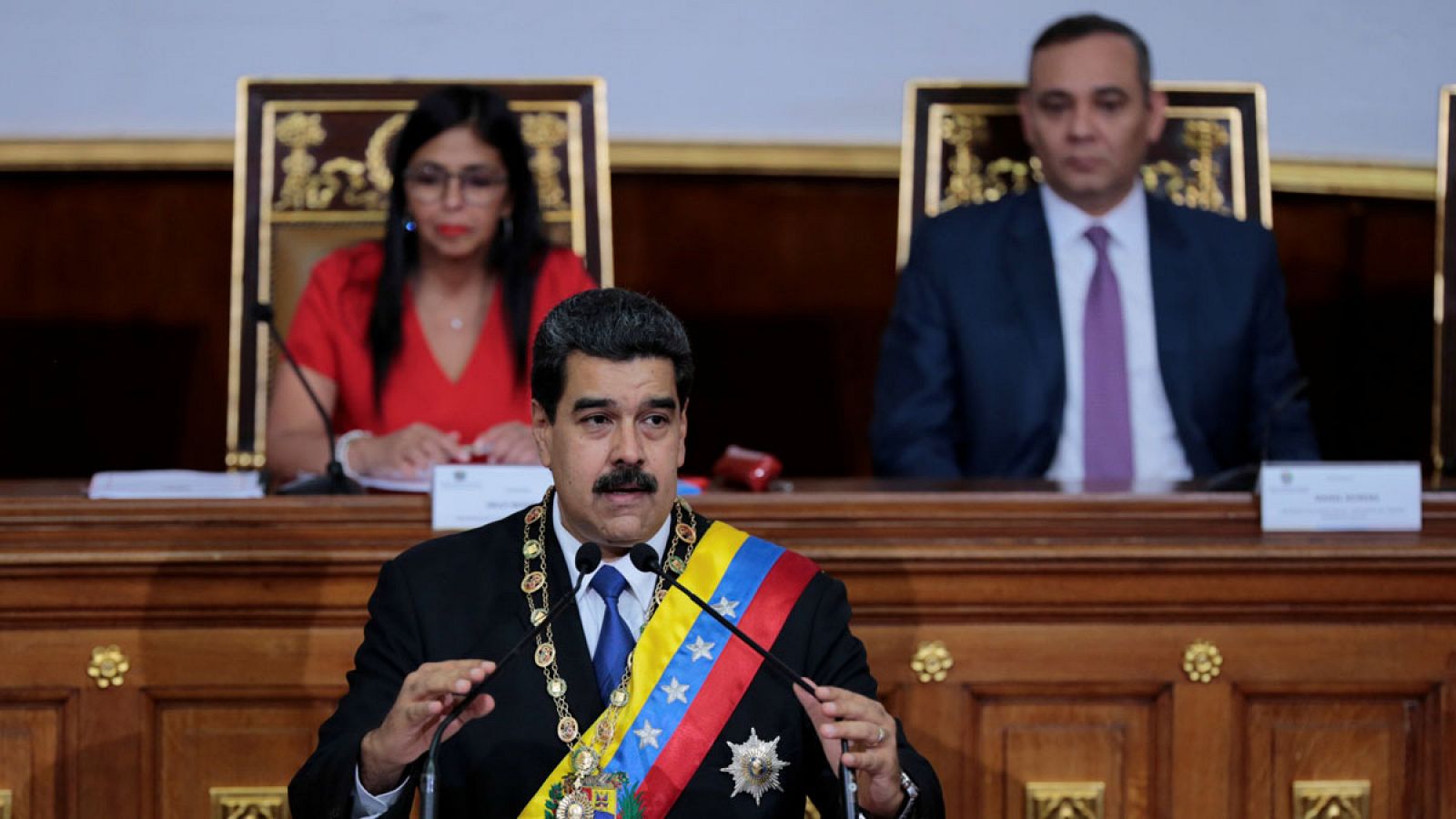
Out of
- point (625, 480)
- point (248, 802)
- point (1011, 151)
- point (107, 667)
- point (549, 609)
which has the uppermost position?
point (1011, 151)

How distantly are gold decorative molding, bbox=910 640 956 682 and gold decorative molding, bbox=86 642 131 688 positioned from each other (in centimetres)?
85

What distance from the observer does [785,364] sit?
13.4 ft

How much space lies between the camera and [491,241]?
9.63 feet

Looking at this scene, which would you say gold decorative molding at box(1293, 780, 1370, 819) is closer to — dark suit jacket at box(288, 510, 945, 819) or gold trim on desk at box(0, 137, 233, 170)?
dark suit jacket at box(288, 510, 945, 819)

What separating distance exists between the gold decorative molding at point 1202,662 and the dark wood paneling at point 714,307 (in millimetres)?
1948

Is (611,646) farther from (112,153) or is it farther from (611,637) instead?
(112,153)

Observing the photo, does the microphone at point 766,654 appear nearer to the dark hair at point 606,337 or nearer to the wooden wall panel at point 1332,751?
the dark hair at point 606,337

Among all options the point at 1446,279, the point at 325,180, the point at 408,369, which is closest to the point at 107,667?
the point at 408,369

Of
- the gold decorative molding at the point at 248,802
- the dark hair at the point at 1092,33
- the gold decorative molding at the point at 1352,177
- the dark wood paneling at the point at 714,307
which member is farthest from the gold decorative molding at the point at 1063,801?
the gold decorative molding at the point at 1352,177

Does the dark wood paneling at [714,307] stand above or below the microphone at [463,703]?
above

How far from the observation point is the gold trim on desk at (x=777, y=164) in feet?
12.6

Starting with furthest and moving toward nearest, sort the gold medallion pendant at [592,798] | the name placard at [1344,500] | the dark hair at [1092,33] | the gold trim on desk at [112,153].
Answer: the gold trim on desk at [112,153] → the dark hair at [1092,33] → the name placard at [1344,500] → the gold medallion pendant at [592,798]

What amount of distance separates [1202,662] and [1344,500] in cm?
26

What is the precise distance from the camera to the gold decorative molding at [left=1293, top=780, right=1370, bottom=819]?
2.17 metres
